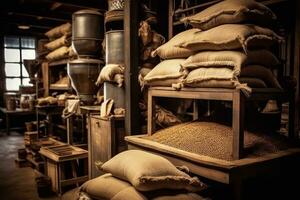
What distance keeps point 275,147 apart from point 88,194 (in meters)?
1.70

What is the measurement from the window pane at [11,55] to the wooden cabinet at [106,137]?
24.9 ft

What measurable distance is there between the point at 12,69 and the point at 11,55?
0.48m

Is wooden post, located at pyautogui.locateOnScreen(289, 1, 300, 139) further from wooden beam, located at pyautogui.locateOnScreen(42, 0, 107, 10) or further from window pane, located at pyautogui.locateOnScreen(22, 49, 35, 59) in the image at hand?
window pane, located at pyautogui.locateOnScreen(22, 49, 35, 59)

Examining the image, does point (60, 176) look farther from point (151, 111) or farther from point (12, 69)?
point (12, 69)

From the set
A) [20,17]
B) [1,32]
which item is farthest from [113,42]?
[1,32]

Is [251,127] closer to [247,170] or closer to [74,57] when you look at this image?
[247,170]

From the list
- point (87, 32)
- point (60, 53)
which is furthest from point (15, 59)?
point (87, 32)

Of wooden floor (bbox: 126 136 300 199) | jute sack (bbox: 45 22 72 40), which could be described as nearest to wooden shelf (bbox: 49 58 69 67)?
jute sack (bbox: 45 22 72 40)

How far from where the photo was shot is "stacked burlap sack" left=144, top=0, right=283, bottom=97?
2.31m

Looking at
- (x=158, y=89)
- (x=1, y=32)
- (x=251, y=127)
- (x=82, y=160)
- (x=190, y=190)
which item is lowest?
(x=82, y=160)

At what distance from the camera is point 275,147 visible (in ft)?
8.41

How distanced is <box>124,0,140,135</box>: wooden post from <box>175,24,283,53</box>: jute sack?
114 centimetres

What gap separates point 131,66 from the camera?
367cm

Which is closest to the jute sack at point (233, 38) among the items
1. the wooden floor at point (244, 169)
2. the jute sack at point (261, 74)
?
the jute sack at point (261, 74)
